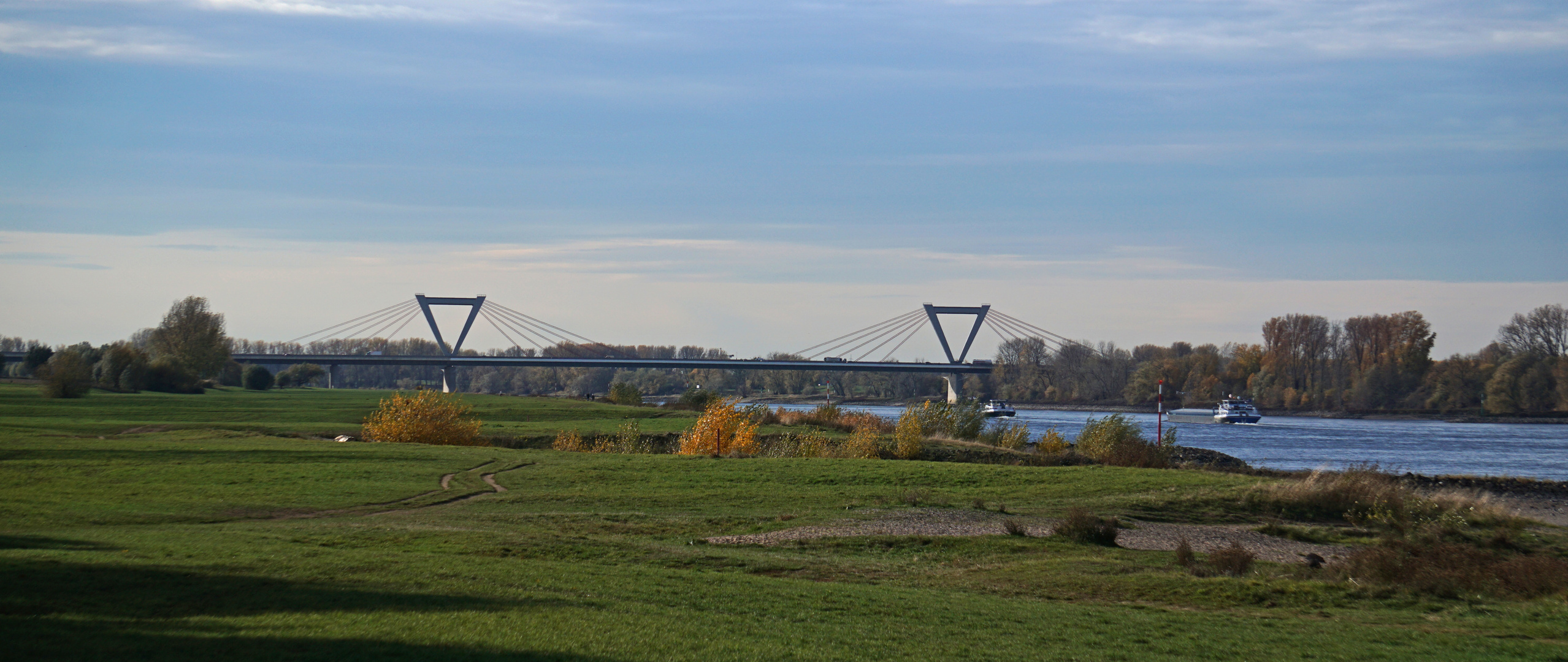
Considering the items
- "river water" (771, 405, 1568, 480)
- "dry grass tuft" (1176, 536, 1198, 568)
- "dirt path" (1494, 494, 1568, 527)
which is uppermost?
"dry grass tuft" (1176, 536, 1198, 568)

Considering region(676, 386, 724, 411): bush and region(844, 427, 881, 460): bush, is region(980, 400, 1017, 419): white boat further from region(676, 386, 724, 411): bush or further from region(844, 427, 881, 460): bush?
region(844, 427, 881, 460): bush

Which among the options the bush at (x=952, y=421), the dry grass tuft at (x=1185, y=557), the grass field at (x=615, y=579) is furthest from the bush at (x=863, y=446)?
the dry grass tuft at (x=1185, y=557)

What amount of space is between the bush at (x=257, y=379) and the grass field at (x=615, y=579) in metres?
52.0

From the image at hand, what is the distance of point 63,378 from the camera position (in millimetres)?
44812

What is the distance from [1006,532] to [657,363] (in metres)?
56.7

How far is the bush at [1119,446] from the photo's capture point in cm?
3031

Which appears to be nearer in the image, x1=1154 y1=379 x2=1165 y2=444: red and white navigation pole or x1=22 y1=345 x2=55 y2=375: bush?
x1=1154 y1=379 x2=1165 y2=444: red and white navigation pole

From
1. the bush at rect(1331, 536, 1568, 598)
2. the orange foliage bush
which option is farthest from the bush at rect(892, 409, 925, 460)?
the bush at rect(1331, 536, 1568, 598)

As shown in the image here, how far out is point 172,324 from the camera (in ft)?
232

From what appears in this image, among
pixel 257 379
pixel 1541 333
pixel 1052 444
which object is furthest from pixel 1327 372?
pixel 257 379

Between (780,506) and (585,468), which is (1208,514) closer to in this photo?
(780,506)

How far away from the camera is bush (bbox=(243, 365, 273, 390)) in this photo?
71375 mm

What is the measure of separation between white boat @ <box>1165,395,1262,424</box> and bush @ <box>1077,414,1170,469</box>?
4986cm

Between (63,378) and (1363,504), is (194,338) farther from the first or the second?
(1363,504)
